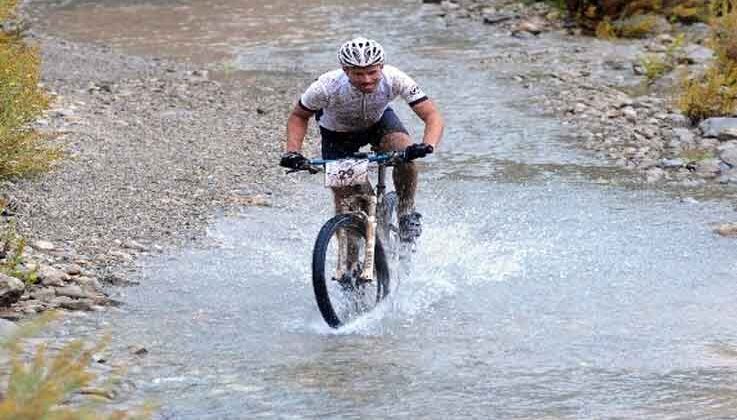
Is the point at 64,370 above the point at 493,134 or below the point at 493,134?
above

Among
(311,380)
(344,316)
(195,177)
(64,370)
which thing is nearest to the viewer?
(64,370)

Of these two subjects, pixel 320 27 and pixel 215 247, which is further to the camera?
pixel 320 27

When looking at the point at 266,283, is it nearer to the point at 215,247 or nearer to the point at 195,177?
the point at 215,247

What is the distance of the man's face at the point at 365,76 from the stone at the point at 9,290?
2050 mm

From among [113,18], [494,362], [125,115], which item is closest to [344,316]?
[494,362]

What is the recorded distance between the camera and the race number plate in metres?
7.05

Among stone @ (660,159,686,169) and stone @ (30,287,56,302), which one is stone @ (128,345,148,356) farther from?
stone @ (660,159,686,169)

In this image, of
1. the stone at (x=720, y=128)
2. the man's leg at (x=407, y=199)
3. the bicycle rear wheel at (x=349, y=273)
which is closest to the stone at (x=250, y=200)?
the man's leg at (x=407, y=199)

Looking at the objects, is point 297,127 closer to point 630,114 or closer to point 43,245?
point 43,245

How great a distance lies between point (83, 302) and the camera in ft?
24.4

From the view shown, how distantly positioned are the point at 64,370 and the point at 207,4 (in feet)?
62.2

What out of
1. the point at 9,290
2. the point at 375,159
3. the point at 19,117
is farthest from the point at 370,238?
the point at 19,117

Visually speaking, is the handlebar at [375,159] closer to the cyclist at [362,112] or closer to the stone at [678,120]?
the cyclist at [362,112]

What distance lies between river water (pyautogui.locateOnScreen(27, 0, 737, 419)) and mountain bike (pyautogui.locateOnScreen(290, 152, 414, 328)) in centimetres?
15
